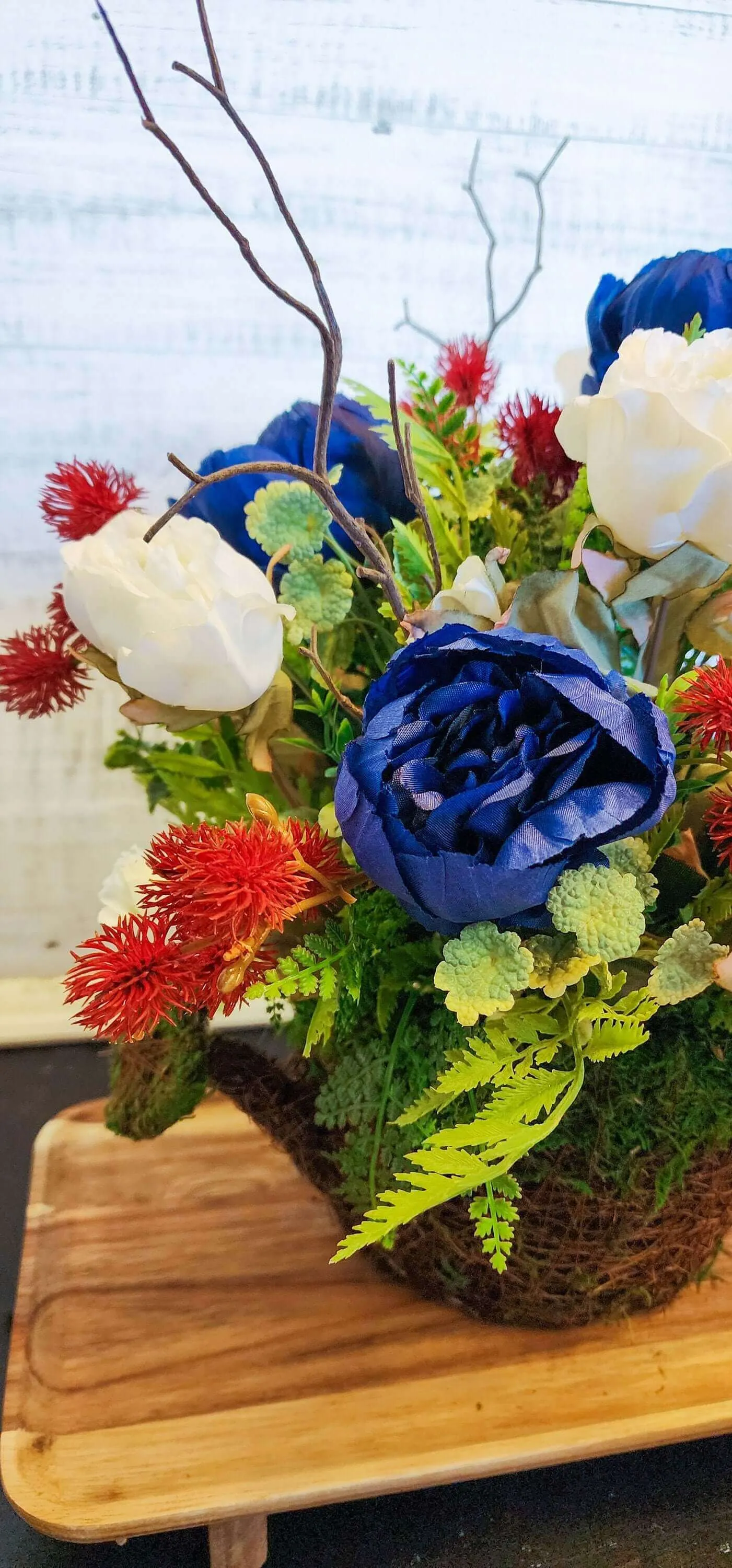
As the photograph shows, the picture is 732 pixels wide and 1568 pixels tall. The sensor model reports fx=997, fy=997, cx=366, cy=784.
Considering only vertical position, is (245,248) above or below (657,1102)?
above

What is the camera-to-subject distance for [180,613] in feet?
0.95

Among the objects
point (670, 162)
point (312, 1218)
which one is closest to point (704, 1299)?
point (312, 1218)

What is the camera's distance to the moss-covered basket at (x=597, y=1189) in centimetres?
37

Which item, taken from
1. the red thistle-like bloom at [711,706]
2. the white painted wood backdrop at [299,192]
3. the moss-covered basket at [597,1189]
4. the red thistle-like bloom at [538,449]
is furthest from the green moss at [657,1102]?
the white painted wood backdrop at [299,192]

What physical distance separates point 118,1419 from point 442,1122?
8.5 inches

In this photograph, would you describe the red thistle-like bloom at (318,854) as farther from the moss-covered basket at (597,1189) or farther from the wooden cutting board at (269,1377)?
the wooden cutting board at (269,1377)

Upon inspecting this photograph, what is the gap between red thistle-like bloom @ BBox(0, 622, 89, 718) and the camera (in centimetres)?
39

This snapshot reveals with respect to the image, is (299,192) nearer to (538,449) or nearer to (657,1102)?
(538,449)

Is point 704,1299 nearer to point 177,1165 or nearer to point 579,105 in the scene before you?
point 177,1165

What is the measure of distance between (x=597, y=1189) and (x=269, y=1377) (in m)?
0.19

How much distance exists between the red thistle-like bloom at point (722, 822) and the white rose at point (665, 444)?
72 mm

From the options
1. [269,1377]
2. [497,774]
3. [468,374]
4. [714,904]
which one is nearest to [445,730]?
[497,774]

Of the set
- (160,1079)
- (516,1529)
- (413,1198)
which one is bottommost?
(516,1529)

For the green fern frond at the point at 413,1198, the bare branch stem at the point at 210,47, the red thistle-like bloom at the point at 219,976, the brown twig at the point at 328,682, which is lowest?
the green fern frond at the point at 413,1198
